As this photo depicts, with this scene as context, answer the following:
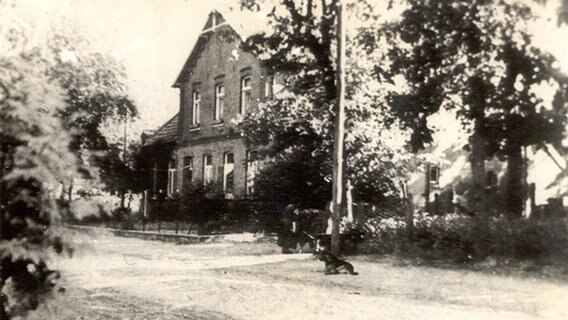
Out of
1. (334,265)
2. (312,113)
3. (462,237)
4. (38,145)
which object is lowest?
(334,265)

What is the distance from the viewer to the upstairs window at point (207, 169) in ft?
8.18

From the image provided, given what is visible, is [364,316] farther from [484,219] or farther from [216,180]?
[216,180]

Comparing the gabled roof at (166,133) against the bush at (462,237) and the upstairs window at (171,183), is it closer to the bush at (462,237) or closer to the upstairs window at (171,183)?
the upstairs window at (171,183)

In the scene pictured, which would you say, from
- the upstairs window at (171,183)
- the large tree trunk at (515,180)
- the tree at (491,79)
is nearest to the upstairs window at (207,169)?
the upstairs window at (171,183)

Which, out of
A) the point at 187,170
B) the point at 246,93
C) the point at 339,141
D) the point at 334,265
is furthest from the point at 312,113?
the point at 187,170

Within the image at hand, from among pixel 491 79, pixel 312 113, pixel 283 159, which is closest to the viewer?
pixel 491 79

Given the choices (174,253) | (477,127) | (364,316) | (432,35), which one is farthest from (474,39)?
(174,253)

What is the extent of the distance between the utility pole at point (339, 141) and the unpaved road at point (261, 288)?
20 centimetres

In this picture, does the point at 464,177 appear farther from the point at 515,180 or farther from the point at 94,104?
the point at 94,104

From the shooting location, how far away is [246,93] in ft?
7.73

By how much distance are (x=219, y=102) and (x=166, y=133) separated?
27 cm

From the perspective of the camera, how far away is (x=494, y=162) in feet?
6.17

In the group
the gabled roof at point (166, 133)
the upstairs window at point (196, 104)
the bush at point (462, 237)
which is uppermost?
the upstairs window at point (196, 104)

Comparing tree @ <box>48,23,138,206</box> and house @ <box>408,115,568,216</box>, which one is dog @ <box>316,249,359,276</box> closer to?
house @ <box>408,115,568,216</box>
